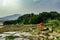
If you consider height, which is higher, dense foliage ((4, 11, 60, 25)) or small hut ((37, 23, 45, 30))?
dense foliage ((4, 11, 60, 25))

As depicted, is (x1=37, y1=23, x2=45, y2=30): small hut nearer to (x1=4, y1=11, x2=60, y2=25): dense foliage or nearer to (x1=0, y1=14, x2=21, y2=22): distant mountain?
(x1=4, y1=11, x2=60, y2=25): dense foliage

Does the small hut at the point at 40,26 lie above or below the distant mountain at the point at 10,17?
below

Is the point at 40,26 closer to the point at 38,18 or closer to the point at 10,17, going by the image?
the point at 38,18

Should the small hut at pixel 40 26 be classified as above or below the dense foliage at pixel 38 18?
below

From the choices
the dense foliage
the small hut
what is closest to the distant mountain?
the dense foliage

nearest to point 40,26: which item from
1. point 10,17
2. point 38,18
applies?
point 38,18

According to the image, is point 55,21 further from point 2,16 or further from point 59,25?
point 2,16

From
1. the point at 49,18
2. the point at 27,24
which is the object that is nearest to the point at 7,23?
the point at 27,24

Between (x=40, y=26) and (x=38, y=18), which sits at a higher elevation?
(x=38, y=18)

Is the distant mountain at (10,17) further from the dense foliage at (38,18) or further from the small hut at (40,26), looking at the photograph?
the small hut at (40,26)

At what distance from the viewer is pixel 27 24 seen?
8.06 feet

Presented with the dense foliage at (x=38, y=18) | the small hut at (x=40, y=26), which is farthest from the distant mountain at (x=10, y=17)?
the small hut at (x=40, y=26)

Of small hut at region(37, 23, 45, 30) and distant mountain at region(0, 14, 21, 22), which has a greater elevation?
distant mountain at region(0, 14, 21, 22)

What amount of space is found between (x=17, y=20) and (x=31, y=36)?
36cm
